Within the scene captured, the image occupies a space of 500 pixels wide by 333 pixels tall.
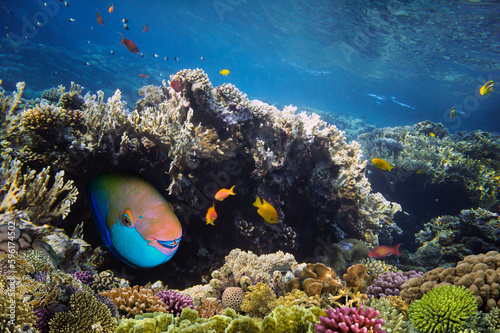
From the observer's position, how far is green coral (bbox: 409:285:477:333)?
6.86 ft

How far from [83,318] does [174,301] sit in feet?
Answer: 4.03

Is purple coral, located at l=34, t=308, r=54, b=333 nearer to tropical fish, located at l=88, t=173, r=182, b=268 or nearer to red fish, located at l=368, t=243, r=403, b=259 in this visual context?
tropical fish, located at l=88, t=173, r=182, b=268

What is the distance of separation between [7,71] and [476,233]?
108ft

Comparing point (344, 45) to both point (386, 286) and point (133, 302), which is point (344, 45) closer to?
point (386, 286)

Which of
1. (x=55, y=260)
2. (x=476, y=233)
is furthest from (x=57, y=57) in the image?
(x=476, y=233)

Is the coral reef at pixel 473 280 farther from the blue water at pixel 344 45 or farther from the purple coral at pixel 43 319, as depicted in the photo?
the blue water at pixel 344 45

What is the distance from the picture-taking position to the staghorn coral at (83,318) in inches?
59.4

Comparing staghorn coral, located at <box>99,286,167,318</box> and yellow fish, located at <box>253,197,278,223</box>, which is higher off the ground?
yellow fish, located at <box>253,197,278,223</box>

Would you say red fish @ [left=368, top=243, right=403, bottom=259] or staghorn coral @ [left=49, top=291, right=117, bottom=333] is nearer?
staghorn coral @ [left=49, top=291, right=117, bottom=333]

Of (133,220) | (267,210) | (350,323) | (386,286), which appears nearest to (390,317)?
(386,286)

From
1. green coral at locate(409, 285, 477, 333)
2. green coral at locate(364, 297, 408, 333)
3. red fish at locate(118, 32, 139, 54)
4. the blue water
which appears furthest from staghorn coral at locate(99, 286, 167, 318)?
the blue water

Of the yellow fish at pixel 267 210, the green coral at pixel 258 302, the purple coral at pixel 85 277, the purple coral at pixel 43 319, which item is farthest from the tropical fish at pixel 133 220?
the yellow fish at pixel 267 210

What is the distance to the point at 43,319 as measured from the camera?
1556mm

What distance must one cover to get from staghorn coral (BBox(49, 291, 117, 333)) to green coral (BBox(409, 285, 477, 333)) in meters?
2.87
